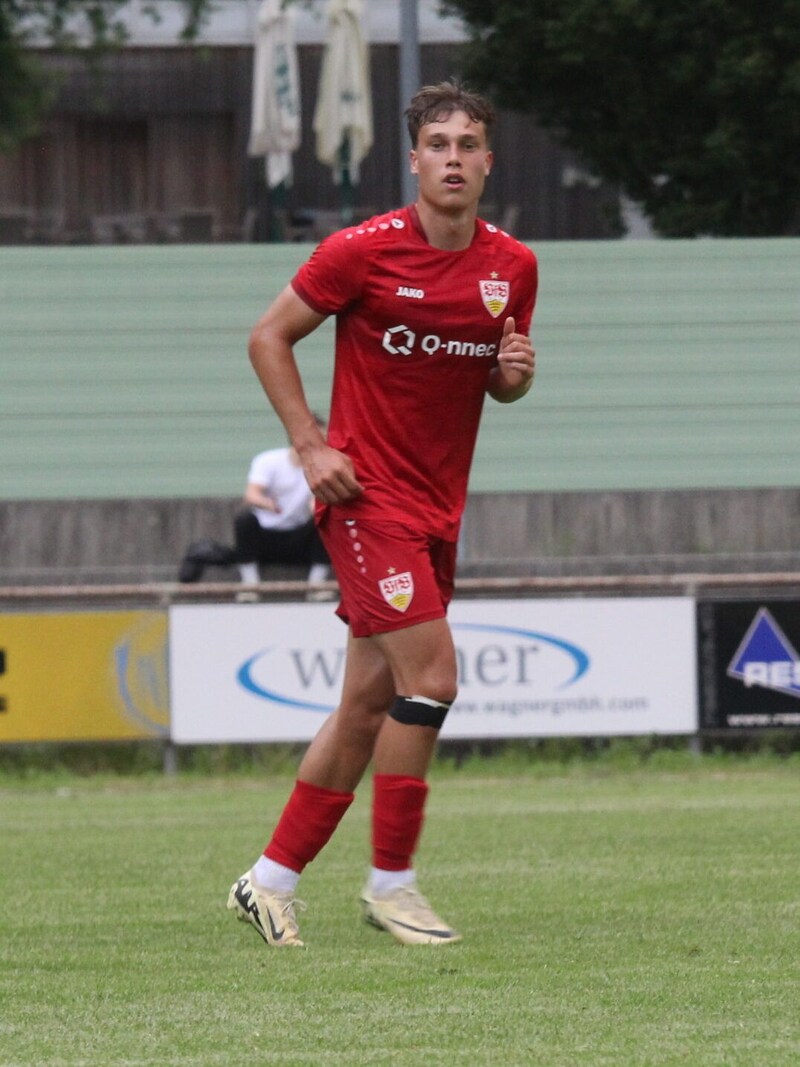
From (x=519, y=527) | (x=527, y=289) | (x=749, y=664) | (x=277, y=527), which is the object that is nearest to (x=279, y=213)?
(x=519, y=527)

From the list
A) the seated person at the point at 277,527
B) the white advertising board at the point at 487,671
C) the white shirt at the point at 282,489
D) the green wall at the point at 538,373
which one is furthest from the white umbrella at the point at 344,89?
the white advertising board at the point at 487,671

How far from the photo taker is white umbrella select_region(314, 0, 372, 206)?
18.6 meters

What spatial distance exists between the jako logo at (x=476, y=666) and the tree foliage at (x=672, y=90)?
8.83m

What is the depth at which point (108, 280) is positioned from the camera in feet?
46.5

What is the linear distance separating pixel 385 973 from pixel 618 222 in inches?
740

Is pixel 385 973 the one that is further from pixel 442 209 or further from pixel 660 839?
pixel 660 839

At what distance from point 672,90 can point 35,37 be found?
867cm

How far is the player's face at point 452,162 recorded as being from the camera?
5.38 m

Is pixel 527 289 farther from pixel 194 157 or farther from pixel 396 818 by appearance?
pixel 194 157

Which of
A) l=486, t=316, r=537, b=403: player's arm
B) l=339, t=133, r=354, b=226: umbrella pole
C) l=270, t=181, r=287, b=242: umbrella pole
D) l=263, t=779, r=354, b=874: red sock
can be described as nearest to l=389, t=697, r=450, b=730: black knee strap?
l=263, t=779, r=354, b=874: red sock

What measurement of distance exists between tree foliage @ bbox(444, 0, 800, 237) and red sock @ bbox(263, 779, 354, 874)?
14.7 m

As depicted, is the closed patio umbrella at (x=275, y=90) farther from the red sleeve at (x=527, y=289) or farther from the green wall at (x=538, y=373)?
the red sleeve at (x=527, y=289)

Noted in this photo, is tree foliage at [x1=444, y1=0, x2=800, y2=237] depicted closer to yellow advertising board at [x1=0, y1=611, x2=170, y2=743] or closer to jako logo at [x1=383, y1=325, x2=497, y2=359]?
yellow advertising board at [x1=0, y1=611, x2=170, y2=743]

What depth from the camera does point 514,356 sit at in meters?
5.41
